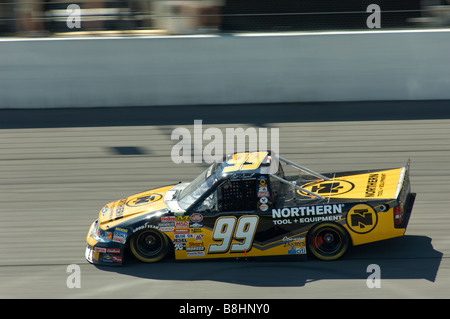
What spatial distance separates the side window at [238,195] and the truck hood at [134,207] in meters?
0.74

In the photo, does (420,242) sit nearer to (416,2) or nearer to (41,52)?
(416,2)

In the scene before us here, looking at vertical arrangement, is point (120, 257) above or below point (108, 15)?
below

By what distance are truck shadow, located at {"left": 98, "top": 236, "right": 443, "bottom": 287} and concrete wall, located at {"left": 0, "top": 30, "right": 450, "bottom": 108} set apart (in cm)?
646

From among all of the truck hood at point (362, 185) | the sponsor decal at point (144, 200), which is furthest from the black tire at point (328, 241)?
the sponsor decal at point (144, 200)

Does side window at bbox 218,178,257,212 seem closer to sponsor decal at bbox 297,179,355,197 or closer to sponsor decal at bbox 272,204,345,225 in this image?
sponsor decal at bbox 272,204,345,225

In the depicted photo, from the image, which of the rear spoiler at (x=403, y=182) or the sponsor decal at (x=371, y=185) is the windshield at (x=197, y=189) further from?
the rear spoiler at (x=403, y=182)

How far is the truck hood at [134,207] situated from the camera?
713 centimetres

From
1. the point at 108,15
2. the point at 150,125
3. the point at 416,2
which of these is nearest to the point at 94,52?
the point at 108,15

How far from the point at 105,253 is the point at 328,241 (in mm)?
2538

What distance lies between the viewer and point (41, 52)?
13.1 meters

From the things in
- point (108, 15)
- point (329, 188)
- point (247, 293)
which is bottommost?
point (247, 293)

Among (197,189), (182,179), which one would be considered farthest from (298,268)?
(182,179)

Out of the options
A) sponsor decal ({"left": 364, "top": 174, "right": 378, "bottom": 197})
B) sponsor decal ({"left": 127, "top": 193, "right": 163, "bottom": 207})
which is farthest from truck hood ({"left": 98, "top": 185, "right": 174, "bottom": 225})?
sponsor decal ({"left": 364, "top": 174, "right": 378, "bottom": 197})

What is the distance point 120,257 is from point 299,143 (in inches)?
205
